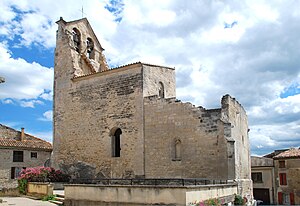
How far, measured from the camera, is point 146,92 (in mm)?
18516

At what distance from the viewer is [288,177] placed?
30.8m

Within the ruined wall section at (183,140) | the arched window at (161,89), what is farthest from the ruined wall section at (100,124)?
the arched window at (161,89)

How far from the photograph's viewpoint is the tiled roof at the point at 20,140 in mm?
25125

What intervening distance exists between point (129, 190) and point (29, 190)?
30.5 ft

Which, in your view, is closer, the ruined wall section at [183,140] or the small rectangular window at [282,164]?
the ruined wall section at [183,140]

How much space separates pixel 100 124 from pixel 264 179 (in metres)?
20.5

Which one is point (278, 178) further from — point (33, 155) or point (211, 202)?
point (211, 202)

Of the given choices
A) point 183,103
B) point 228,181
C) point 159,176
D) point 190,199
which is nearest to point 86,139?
point 159,176

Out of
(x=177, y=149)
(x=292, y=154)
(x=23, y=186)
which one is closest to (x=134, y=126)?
(x=177, y=149)

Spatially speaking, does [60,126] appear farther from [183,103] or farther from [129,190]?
[129,190]

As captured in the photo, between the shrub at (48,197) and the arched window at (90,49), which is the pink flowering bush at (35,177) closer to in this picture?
the shrub at (48,197)

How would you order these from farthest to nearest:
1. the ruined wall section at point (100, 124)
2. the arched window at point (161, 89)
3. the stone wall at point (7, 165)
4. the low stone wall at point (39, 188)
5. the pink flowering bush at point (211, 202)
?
the stone wall at point (7, 165), the arched window at point (161, 89), the ruined wall section at point (100, 124), the low stone wall at point (39, 188), the pink flowering bush at point (211, 202)

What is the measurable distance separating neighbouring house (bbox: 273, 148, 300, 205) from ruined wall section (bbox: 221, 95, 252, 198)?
11.5 m

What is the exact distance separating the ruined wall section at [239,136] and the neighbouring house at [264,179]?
42.6 feet
